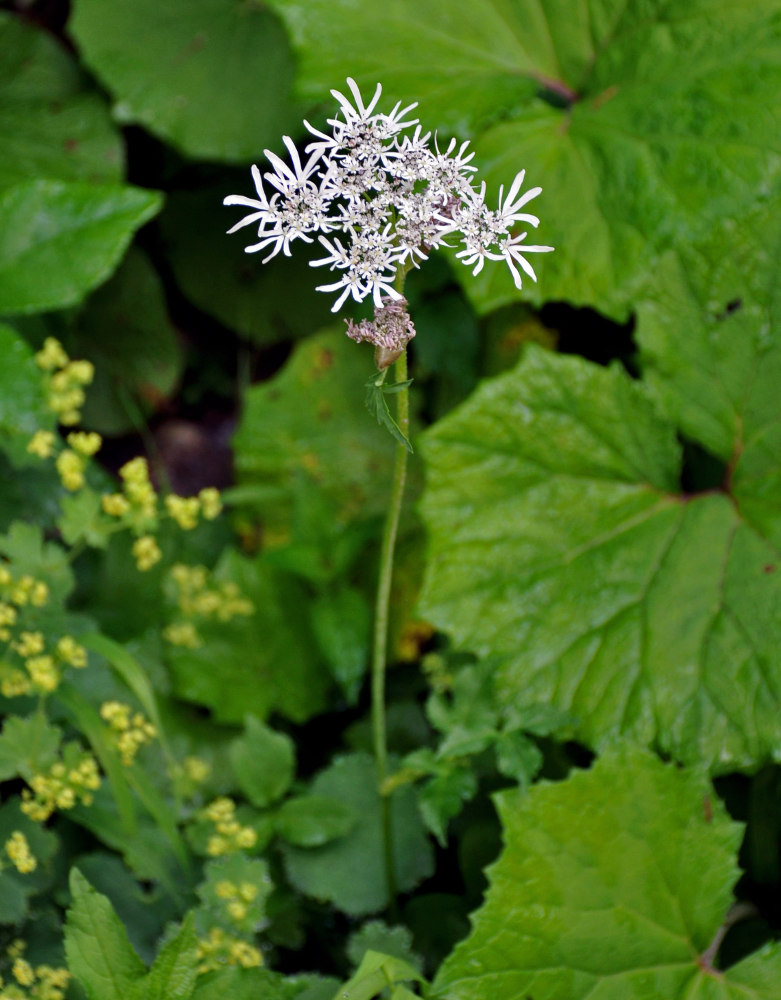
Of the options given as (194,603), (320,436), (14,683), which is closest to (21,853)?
(14,683)

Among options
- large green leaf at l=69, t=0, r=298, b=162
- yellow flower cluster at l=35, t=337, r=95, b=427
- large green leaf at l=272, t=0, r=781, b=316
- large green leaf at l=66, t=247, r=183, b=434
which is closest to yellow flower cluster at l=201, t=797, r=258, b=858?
yellow flower cluster at l=35, t=337, r=95, b=427

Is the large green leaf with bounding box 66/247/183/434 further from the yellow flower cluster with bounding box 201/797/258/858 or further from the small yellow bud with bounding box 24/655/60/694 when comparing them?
the yellow flower cluster with bounding box 201/797/258/858

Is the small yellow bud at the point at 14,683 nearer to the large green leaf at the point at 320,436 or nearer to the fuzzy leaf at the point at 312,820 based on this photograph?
the fuzzy leaf at the point at 312,820

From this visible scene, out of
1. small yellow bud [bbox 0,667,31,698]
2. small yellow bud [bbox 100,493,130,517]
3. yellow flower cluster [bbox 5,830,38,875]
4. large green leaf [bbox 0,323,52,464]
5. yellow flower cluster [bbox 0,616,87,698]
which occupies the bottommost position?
yellow flower cluster [bbox 5,830,38,875]

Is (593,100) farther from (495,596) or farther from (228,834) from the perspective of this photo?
(228,834)

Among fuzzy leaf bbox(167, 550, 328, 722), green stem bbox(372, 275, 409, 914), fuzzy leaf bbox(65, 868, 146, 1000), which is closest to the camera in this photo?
green stem bbox(372, 275, 409, 914)

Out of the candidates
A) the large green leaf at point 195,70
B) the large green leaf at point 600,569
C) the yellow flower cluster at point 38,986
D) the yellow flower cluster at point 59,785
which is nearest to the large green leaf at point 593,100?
the large green leaf at point 600,569
